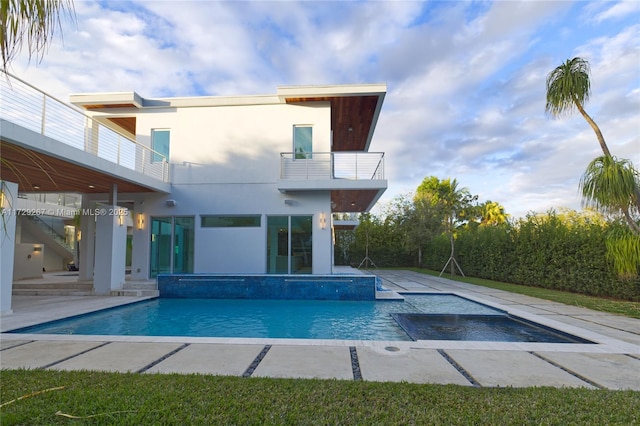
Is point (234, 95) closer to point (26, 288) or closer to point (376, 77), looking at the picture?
point (376, 77)

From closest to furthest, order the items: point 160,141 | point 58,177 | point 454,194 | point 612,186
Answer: point 612,186 < point 58,177 < point 160,141 < point 454,194

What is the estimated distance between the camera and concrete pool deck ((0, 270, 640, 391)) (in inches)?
153

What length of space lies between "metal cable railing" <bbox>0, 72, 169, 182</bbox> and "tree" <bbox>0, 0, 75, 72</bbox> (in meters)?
4.69

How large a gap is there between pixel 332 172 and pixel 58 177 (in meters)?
8.56

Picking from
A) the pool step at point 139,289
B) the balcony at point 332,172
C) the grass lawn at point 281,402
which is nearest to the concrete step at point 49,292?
the pool step at point 139,289

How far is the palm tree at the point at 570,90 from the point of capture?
909cm

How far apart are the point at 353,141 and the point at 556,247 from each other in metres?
9.64

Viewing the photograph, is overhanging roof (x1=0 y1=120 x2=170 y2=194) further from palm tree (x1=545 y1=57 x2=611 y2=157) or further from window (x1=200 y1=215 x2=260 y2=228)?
palm tree (x1=545 y1=57 x2=611 y2=157)

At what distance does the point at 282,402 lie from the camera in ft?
9.91

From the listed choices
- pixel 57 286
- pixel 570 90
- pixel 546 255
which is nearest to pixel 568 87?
pixel 570 90

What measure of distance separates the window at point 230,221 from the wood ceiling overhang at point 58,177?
220cm

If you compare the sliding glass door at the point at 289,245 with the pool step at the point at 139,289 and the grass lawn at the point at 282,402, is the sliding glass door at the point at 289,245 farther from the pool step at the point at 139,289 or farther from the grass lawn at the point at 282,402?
the grass lawn at the point at 282,402

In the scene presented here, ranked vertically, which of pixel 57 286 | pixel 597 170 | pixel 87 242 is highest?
pixel 597 170

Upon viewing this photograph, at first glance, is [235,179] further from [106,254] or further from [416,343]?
[416,343]
